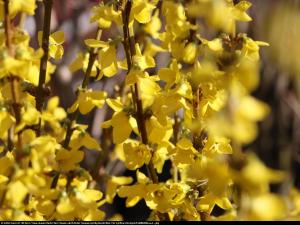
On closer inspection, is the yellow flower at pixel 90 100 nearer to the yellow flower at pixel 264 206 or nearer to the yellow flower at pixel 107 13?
the yellow flower at pixel 107 13

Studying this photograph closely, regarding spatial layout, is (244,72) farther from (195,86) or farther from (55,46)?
(55,46)

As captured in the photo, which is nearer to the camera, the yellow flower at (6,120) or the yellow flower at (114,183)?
the yellow flower at (6,120)

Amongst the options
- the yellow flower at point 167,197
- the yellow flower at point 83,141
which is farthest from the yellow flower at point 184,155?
the yellow flower at point 83,141

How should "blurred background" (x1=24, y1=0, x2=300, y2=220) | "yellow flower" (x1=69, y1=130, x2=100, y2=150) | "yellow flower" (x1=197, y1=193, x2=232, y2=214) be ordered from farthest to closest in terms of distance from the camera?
"blurred background" (x1=24, y1=0, x2=300, y2=220) → "yellow flower" (x1=69, y1=130, x2=100, y2=150) → "yellow flower" (x1=197, y1=193, x2=232, y2=214)

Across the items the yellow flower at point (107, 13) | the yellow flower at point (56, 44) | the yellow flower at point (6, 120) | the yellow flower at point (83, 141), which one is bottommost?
the yellow flower at point (83, 141)

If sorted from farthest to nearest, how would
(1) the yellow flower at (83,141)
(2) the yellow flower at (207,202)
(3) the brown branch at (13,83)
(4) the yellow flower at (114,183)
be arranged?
(4) the yellow flower at (114,183) < (1) the yellow flower at (83,141) < (2) the yellow flower at (207,202) < (3) the brown branch at (13,83)

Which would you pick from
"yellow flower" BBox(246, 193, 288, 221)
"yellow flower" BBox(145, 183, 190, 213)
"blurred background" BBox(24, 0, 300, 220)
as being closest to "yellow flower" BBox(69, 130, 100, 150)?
"yellow flower" BBox(145, 183, 190, 213)

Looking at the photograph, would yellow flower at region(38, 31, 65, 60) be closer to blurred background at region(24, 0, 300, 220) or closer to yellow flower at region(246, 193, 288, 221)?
yellow flower at region(246, 193, 288, 221)

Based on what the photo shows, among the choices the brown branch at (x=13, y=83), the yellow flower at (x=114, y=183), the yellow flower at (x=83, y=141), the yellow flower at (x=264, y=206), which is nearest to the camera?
the yellow flower at (x=264, y=206)
